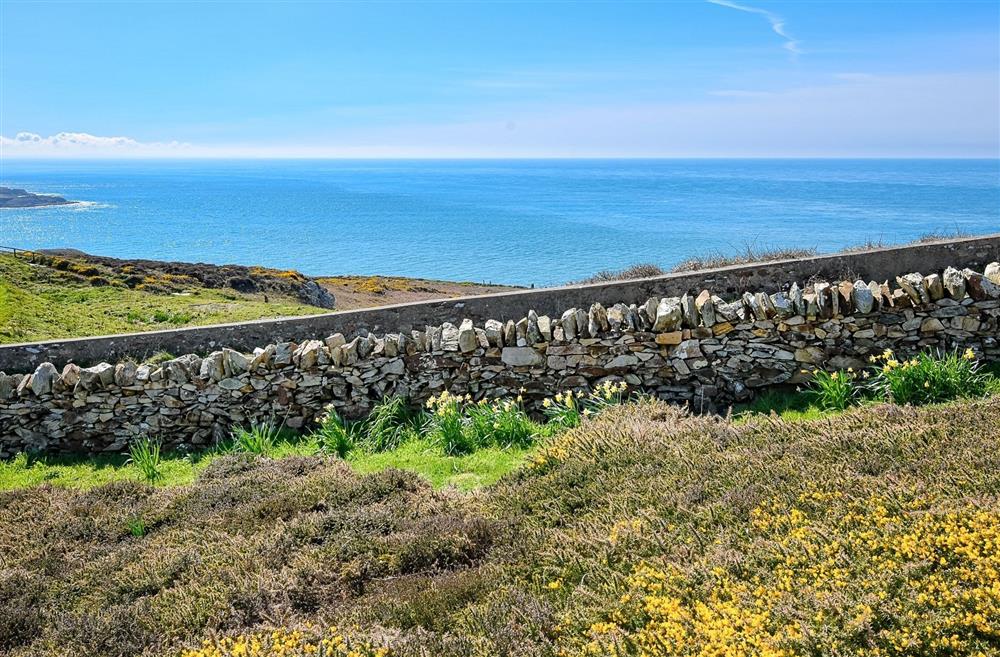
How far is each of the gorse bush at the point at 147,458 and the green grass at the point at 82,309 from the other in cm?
435

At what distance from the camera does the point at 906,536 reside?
4070 mm

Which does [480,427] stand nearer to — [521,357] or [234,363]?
[521,357]

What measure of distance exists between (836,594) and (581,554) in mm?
1754

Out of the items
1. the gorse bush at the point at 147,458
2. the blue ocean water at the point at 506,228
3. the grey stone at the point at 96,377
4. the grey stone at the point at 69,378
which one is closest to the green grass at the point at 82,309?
the grey stone at the point at 69,378

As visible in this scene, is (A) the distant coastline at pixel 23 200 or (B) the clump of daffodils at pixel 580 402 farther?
(A) the distant coastline at pixel 23 200

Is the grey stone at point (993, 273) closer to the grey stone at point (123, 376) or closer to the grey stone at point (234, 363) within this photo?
the grey stone at point (234, 363)

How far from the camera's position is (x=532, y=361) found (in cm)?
912

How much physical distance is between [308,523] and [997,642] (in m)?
4.93

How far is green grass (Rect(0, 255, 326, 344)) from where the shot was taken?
44.0 feet

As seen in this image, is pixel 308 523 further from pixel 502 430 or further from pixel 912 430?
pixel 912 430

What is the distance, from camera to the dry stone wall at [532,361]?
813cm

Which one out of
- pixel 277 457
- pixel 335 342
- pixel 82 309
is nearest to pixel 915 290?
pixel 335 342

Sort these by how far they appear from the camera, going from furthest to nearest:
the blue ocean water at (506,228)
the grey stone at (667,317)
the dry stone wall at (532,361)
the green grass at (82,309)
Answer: the blue ocean water at (506,228) < the green grass at (82,309) < the grey stone at (667,317) < the dry stone wall at (532,361)

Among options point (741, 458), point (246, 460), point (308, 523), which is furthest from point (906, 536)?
point (246, 460)
